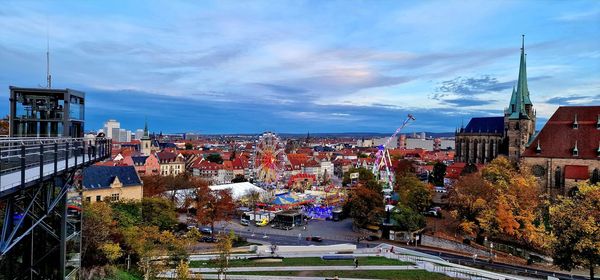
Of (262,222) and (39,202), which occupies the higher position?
(39,202)

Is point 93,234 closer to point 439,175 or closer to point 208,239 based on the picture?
point 208,239

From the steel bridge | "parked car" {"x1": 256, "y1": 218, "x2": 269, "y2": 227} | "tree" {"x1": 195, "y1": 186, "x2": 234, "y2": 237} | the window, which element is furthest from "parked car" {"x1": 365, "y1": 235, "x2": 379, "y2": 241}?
the steel bridge

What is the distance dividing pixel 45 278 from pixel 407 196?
46534 mm

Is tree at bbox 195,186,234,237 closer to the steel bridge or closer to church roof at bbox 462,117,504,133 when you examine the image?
the steel bridge

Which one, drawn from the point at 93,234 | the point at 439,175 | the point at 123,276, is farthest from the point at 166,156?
the point at 123,276

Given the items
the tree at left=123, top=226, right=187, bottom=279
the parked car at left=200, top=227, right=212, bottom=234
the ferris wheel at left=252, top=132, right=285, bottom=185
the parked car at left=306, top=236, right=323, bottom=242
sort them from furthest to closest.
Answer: the ferris wheel at left=252, top=132, right=285, bottom=185
the parked car at left=200, top=227, right=212, bottom=234
the parked car at left=306, top=236, right=323, bottom=242
the tree at left=123, top=226, right=187, bottom=279

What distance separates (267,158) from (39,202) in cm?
6004

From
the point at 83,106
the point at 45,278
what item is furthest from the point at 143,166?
the point at 45,278

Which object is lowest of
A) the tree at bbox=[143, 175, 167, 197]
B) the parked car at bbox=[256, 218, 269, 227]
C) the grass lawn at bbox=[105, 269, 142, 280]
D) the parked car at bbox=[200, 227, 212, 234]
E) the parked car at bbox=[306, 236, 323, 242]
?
the parked car at bbox=[256, 218, 269, 227]

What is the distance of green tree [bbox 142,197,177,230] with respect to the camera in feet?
128

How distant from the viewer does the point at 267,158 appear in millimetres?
75000

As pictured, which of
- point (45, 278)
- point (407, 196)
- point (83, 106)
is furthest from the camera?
point (407, 196)

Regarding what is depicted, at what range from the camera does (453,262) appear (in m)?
34.7

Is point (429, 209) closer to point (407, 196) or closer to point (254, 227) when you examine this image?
point (407, 196)
